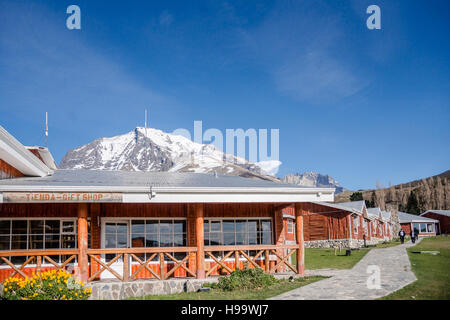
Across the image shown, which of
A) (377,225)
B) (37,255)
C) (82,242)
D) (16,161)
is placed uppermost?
(16,161)

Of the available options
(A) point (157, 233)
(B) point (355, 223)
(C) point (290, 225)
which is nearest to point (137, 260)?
(A) point (157, 233)

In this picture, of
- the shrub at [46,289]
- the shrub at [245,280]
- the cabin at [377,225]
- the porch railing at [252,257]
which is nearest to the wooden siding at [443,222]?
the cabin at [377,225]

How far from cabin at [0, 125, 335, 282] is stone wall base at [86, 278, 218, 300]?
1.03 ft

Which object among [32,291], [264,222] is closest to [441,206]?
[264,222]

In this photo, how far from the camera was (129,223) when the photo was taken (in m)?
15.6

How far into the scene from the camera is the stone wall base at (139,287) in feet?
42.2

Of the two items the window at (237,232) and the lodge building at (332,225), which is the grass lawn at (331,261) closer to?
the window at (237,232)

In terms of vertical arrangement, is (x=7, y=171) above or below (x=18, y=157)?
below

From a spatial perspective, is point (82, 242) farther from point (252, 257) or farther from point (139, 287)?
point (252, 257)

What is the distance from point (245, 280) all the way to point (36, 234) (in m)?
7.25

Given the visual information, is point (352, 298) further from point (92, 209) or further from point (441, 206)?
point (441, 206)

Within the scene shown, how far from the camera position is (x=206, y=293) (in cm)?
1280

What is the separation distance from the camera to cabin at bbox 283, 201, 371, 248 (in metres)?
37.7

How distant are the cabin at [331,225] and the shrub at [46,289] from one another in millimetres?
28453
